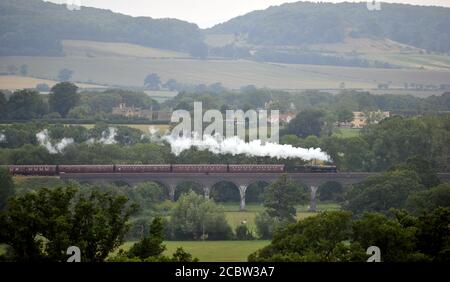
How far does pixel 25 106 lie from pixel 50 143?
36.0 metres

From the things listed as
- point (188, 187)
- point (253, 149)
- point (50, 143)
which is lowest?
point (188, 187)

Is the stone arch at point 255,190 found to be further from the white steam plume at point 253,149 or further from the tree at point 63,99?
the tree at point 63,99

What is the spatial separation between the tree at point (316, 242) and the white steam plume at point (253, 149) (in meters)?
60.9

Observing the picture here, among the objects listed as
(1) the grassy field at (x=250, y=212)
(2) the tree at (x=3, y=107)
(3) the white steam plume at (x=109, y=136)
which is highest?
(2) the tree at (x=3, y=107)

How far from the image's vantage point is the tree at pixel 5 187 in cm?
9231

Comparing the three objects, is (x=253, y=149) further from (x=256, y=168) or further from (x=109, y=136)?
(x=109, y=136)

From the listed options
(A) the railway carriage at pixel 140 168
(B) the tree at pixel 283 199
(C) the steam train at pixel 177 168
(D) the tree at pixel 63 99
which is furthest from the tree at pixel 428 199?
(D) the tree at pixel 63 99

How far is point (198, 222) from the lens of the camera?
300 ft

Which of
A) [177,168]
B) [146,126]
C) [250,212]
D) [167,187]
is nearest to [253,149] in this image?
[177,168]

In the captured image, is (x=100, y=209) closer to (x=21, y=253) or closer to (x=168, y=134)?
(x=21, y=253)

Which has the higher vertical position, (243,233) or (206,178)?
(243,233)

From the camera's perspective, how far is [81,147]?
13262 centimetres
